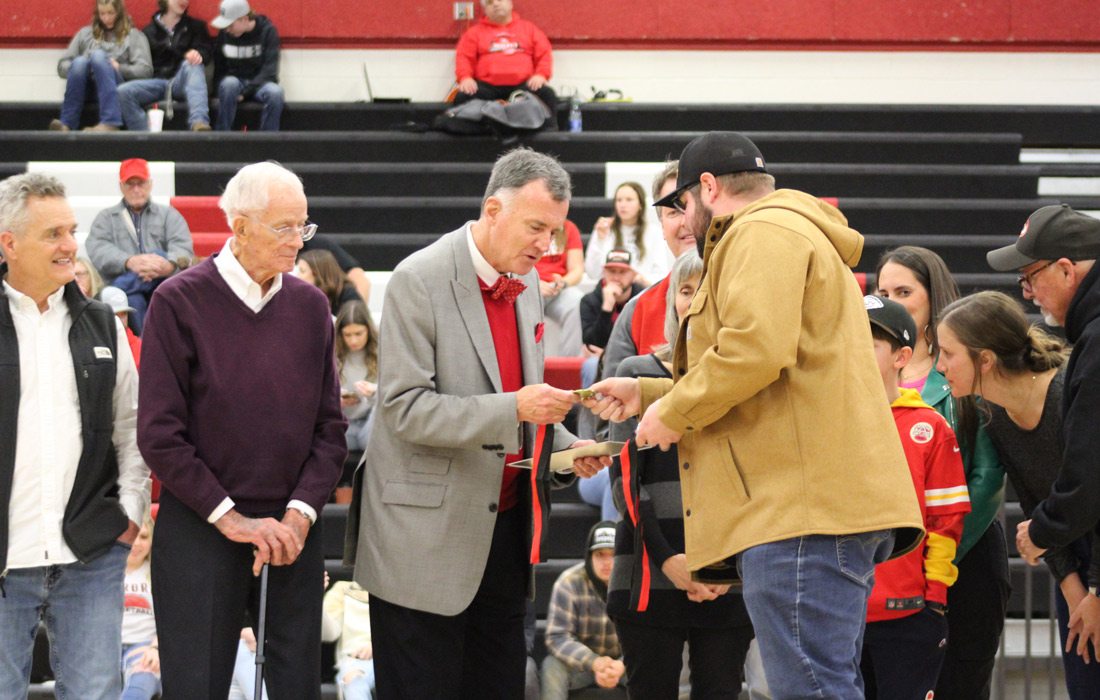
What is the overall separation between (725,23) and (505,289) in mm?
7572

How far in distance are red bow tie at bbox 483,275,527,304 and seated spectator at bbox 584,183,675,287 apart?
159 inches

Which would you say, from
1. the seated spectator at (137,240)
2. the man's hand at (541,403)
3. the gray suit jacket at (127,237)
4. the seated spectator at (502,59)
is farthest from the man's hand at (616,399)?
the seated spectator at (502,59)

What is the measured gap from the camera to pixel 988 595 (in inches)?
148

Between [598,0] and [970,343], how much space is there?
290 inches

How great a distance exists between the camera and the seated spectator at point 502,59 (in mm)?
9430

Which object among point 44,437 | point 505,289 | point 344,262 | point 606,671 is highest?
point 344,262

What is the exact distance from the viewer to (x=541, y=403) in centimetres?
324

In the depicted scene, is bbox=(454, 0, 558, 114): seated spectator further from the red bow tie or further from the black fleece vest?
the black fleece vest

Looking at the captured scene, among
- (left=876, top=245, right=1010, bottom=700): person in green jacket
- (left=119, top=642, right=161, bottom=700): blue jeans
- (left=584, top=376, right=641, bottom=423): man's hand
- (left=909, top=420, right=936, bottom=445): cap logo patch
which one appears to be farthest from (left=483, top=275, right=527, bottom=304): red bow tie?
(left=119, top=642, right=161, bottom=700): blue jeans

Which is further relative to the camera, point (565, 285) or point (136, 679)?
point (565, 285)

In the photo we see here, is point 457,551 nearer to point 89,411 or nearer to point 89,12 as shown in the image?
point 89,411

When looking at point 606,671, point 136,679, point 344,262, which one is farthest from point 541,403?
point 344,262

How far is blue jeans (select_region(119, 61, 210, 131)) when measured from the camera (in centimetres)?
947

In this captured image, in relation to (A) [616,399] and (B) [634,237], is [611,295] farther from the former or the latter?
(A) [616,399]
